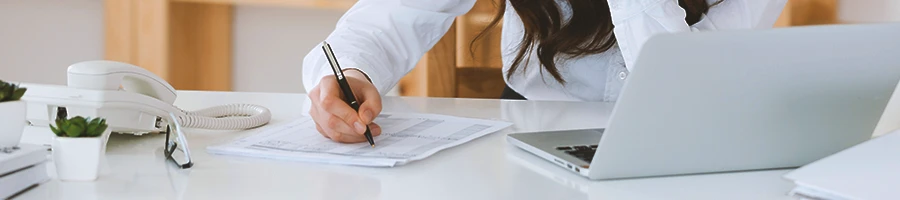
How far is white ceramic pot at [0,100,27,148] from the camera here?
56cm

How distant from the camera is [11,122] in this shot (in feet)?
1.86

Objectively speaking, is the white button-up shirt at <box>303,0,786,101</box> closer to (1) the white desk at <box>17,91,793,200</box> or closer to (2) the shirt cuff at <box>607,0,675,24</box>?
(2) the shirt cuff at <box>607,0,675,24</box>

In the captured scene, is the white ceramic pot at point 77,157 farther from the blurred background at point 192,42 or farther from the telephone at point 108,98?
the blurred background at point 192,42

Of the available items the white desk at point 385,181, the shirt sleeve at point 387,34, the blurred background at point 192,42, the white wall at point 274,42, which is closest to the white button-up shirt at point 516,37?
the shirt sleeve at point 387,34

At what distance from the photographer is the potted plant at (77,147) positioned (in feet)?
1.92

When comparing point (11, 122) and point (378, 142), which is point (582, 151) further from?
point (11, 122)

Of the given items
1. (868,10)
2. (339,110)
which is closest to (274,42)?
(868,10)

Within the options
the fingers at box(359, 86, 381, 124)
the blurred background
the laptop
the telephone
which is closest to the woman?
the fingers at box(359, 86, 381, 124)

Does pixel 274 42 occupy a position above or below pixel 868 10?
below

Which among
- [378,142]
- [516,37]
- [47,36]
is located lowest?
[47,36]

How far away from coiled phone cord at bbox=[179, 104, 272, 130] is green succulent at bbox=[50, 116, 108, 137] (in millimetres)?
260

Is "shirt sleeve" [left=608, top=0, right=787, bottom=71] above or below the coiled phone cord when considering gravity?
above

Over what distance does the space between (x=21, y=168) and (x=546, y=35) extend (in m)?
0.96

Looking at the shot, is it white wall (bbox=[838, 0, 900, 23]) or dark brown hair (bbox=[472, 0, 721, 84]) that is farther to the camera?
white wall (bbox=[838, 0, 900, 23])
